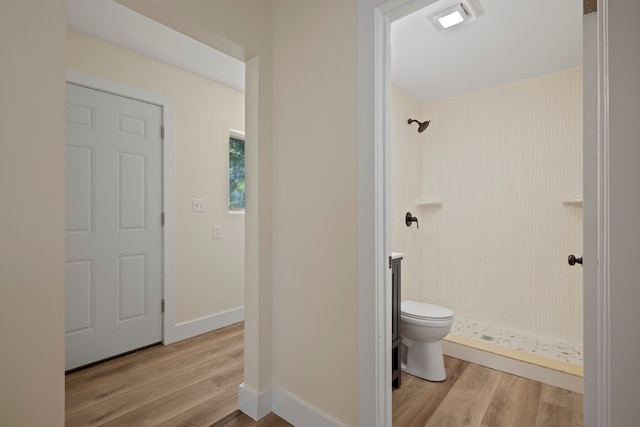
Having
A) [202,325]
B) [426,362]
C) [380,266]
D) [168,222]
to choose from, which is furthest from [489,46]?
[202,325]

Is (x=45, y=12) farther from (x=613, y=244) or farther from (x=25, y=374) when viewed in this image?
(x=613, y=244)

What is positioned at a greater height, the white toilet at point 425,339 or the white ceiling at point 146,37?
the white ceiling at point 146,37

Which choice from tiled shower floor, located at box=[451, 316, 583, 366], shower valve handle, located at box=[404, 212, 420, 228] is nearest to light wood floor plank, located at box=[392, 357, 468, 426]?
tiled shower floor, located at box=[451, 316, 583, 366]

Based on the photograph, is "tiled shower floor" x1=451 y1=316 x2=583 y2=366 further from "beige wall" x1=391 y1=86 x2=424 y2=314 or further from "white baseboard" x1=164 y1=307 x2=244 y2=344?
"white baseboard" x1=164 y1=307 x2=244 y2=344

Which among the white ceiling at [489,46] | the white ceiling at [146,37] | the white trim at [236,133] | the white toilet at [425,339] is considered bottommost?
the white toilet at [425,339]

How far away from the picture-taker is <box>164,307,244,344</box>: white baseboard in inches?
113

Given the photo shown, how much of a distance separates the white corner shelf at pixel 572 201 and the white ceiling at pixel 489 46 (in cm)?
109

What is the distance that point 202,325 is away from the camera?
3.08m

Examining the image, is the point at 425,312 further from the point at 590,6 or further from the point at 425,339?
the point at 590,6

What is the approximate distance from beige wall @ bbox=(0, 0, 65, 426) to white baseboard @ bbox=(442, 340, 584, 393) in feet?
8.20

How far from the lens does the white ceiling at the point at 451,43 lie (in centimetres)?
194

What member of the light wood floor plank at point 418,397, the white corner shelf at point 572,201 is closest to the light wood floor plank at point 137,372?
the light wood floor plank at point 418,397

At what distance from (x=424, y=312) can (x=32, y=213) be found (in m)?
2.25

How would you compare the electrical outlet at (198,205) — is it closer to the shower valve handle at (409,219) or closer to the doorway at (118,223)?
the doorway at (118,223)
